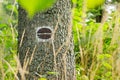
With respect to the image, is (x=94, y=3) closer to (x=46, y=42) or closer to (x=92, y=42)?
(x=92, y=42)

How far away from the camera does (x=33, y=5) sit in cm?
31

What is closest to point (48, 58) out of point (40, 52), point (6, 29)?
point (40, 52)

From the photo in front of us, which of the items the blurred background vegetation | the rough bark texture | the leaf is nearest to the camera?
the leaf

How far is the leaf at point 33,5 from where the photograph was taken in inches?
12.1

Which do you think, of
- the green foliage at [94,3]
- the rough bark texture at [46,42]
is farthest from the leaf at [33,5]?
the rough bark texture at [46,42]

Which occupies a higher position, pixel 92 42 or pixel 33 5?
pixel 33 5

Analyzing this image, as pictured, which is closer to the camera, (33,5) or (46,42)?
(33,5)

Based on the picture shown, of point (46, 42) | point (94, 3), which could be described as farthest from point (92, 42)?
point (94, 3)

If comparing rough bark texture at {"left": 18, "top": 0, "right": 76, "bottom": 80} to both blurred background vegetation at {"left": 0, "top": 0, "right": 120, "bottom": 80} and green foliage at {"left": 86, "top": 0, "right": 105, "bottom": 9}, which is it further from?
green foliage at {"left": 86, "top": 0, "right": 105, "bottom": 9}

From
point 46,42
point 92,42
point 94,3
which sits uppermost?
point 94,3

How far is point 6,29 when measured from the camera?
9.37 feet

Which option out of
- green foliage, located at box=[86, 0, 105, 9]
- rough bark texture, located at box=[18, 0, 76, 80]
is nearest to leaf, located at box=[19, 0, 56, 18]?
green foliage, located at box=[86, 0, 105, 9]

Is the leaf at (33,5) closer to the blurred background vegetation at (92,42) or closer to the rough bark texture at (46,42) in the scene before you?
the blurred background vegetation at (92,42)

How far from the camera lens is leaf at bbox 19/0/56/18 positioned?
0.31 m
